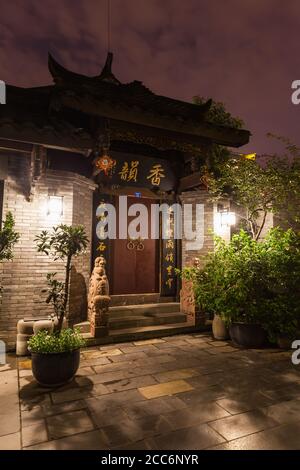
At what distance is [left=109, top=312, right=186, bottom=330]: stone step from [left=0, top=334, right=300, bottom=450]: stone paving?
1461 mm

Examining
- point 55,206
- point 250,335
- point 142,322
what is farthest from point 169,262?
point 55,206

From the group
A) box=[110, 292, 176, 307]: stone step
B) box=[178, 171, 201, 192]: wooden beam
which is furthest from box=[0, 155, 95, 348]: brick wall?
box=[178, 171, 201, 192]: wooden beam

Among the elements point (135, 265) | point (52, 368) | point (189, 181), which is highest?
point (189, 181)

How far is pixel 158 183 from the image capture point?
8.97m

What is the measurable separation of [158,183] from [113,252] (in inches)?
102

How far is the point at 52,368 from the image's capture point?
16.2 ft

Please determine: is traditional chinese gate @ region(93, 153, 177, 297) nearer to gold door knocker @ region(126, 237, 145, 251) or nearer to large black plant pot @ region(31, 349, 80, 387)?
Answer: gold door knocker @ region(126, 237, 145, 251)

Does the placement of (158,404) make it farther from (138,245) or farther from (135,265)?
(138,245)

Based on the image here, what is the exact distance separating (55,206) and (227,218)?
5.41 meters

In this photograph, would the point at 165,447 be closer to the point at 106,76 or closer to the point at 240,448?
the point at 240,448

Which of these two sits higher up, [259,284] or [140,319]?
[259,284]

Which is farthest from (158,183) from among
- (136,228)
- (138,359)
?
(138,359)

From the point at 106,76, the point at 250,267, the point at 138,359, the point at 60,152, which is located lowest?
the point at 138,359

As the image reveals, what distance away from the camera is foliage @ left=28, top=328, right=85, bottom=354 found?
5.01m
